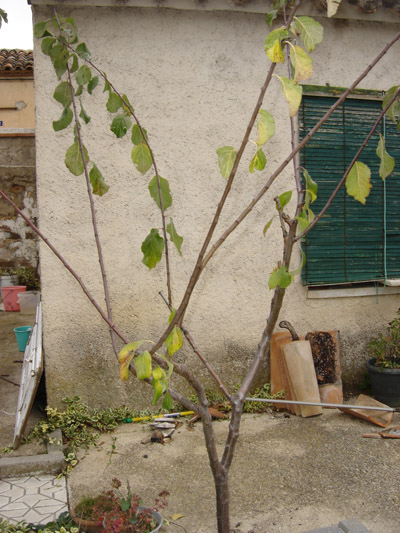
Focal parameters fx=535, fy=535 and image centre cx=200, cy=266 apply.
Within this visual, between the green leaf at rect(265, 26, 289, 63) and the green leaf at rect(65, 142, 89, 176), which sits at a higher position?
the green leaf at rect(265, 26, 289, 63)

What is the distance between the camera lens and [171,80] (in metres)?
4.38

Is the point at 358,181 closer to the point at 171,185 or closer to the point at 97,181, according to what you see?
the point at 97,181

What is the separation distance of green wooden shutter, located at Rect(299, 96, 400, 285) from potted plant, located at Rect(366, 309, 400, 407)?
1.87 ft

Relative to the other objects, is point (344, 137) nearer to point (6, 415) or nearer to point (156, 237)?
point (156, 237)

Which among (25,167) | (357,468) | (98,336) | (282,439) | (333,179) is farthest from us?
(25,167)

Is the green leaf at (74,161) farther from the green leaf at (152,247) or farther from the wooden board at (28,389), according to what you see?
the wooden board at (28,389)

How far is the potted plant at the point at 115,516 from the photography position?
2626 mm

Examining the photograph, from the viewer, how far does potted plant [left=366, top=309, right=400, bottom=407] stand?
457cm

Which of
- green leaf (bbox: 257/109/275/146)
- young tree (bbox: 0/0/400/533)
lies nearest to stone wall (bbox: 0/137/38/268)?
young tree (bbox: 0/0/400/533)

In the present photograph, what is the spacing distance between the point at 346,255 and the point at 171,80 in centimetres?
216

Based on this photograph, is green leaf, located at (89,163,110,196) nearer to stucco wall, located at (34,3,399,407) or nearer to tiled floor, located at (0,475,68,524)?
stucco wall, located at (34,3,399,407)

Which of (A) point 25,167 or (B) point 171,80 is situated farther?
(A) point 25,167

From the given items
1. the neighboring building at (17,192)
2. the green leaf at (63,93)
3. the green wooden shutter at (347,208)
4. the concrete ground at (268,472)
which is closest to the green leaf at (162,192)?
the green leaf at (63,93)

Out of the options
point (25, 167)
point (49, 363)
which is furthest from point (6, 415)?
point (25, 167)
